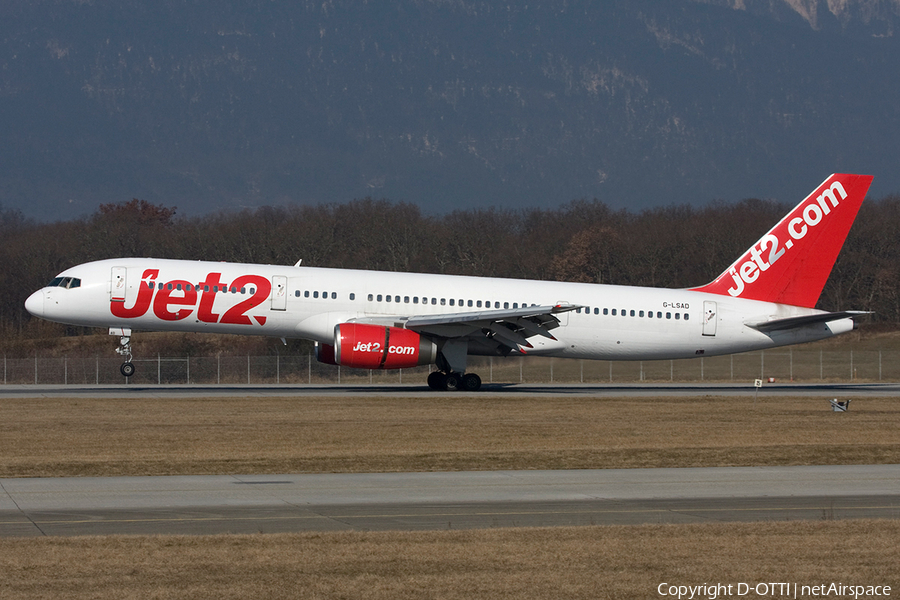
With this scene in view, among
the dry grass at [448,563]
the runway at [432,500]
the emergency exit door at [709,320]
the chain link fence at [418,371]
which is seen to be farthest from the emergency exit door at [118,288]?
the dry grass at [448,563]

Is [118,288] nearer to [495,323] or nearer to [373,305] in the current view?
[373,305]

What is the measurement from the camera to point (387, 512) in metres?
15.1

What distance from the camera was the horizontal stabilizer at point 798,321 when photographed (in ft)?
130

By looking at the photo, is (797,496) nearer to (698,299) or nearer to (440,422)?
(440,422)

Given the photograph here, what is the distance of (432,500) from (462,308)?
23.1 metres

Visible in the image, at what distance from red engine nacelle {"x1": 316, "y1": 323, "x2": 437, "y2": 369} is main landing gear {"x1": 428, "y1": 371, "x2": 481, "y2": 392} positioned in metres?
2.51

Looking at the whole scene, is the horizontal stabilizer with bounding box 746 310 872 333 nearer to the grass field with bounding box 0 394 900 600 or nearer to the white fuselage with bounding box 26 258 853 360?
the white fuselage with bounding box 26 258 853 360

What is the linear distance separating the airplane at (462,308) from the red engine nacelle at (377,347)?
0.05 meters

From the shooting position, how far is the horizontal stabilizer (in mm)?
39594

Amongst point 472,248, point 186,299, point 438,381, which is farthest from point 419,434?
point 472,248

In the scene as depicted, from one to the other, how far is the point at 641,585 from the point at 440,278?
29.4 metres

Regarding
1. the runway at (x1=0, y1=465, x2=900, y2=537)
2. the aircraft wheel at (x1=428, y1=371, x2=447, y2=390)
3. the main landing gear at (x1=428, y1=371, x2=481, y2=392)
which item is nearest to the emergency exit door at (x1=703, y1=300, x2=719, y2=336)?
the main landing gear at (x1=428, y1=371, x2=481, y2=392)

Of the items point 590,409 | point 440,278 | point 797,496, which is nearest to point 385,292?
point 440,278

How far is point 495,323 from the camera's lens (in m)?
38.1
